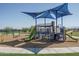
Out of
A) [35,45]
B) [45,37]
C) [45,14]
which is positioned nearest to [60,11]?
[45,14]

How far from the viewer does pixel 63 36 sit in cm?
511

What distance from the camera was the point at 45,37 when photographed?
5.06 metres

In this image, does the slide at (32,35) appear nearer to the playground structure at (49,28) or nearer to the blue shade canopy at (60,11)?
the playground structure at (49,28)

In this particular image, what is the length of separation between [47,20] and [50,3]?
1.10 feet

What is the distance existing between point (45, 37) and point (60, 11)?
579mm

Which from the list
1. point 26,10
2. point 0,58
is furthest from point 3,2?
point 0,58

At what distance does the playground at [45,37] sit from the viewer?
5004 millimetres

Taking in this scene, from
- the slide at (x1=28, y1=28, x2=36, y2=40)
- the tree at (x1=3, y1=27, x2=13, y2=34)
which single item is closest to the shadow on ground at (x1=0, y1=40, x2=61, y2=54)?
the slide at (x1=28, y1=28, x2=36, y2=40)

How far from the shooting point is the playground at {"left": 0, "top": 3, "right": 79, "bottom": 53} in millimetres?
5004

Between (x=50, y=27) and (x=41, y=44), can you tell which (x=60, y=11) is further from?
(x=41, y=44)

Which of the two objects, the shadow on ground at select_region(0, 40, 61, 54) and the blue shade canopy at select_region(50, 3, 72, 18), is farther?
the shadow on ground at select_region(0, 40, 61, 54)

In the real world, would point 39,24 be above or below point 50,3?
below

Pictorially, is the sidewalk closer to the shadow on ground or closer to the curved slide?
the shadow on ground

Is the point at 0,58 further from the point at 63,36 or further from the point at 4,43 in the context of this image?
the point at 63,36
